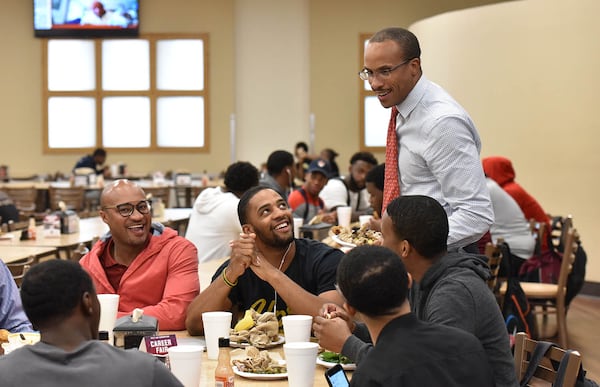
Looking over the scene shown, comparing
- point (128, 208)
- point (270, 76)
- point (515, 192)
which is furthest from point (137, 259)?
point (270, 76)

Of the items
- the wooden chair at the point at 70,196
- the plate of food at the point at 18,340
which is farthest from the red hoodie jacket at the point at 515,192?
the wooden chair at the point at 70,196

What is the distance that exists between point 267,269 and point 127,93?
529 inches

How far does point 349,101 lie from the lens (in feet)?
53.2

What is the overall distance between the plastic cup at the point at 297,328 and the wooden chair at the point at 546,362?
0.60 meters

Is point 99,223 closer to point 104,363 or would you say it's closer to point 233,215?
point 233,215

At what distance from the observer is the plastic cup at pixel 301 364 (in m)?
2.27

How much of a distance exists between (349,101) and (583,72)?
779 cm

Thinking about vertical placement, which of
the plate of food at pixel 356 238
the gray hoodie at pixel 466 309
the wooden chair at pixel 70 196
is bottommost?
the wooden chair at pixel 70 196

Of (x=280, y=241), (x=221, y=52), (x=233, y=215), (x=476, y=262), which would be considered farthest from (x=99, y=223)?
(x=221, y=52)

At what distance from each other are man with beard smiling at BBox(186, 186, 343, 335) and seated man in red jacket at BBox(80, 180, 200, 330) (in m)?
0.23

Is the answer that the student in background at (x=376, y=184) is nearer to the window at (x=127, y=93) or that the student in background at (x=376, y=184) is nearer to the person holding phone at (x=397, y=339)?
the person holding phone at (x=397, y=339)

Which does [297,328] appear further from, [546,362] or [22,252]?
[22,252]

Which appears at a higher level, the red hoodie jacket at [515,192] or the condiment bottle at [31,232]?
the red hoodie jacket at [515,192]

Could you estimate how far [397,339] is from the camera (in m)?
1.91
